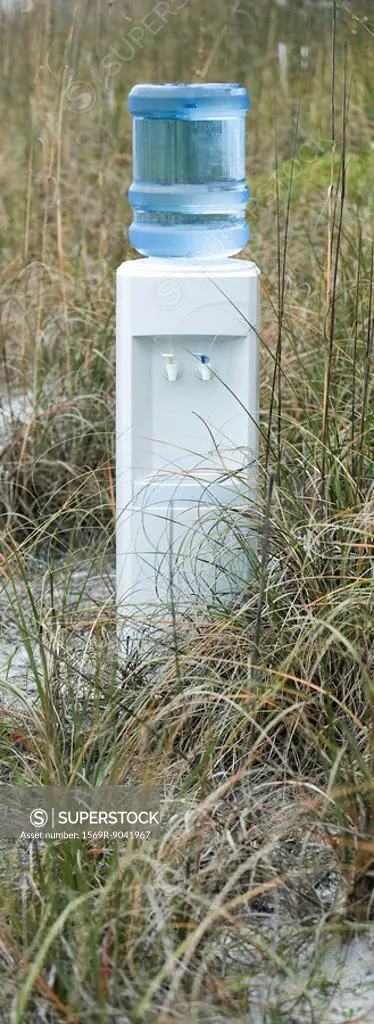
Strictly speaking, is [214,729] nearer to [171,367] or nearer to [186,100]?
[171,367]

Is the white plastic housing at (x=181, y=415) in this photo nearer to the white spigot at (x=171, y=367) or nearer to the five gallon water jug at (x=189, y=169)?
the white spigot at (x=171, y=367)

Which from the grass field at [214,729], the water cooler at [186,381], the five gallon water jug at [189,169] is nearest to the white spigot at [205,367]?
the water cooler at [186,381]

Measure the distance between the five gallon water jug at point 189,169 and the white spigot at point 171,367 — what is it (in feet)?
1.06

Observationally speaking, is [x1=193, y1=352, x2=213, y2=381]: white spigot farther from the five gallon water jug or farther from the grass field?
the five gallon water jug

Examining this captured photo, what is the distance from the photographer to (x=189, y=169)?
3.75 metres

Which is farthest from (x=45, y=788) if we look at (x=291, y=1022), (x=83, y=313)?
(x=83, y=313)

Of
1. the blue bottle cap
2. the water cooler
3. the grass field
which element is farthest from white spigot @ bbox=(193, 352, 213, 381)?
the blue bottle cap

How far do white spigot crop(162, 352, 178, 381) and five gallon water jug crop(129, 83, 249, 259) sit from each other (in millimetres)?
323

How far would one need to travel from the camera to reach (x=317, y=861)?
2678 mm

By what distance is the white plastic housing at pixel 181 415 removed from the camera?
3.43 m

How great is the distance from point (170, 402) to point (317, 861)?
51.9 inches

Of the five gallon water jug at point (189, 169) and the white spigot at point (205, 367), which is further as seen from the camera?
the five gallon water jug at point (189, 169)

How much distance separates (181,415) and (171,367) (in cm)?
13

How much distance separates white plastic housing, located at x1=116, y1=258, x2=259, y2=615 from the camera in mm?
3430
